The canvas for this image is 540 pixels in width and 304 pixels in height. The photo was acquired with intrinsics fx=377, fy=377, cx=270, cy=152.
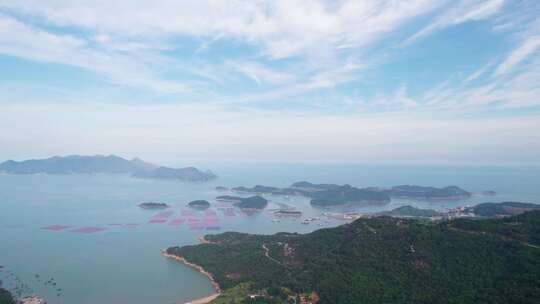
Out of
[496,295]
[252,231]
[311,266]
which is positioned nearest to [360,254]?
[311,266]

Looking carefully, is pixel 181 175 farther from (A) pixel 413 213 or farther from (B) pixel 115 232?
(A) pixel 413 213

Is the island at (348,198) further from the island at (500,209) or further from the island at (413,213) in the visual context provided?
the island at (500,209)

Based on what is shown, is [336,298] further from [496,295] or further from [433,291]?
[496,295]

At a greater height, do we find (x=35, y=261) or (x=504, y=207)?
(x=504, y=207)

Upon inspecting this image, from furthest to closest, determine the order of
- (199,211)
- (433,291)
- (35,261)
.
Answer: (199,211), (35,261), (433,291)

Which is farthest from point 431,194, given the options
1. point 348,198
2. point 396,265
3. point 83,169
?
point 83,169

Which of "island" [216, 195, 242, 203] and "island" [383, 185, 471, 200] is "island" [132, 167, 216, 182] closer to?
"island" [216, 195, 242, 203]
